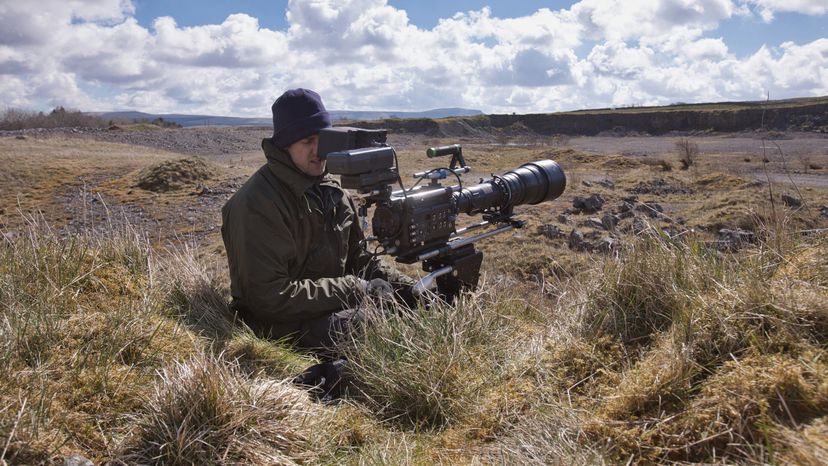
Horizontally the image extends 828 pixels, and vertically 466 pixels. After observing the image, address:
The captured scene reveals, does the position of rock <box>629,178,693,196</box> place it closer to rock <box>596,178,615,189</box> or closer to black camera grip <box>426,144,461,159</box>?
rock <box>596,178,615,189</box>

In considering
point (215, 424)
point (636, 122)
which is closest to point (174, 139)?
point (215, 424)

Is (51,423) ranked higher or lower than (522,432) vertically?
higher

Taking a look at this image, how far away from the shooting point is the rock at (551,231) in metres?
8.48

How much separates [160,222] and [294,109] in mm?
8079

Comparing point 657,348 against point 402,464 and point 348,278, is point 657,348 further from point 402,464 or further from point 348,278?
point 348,278

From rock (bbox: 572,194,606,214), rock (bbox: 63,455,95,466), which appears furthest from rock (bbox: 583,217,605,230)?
rock (bbox: 63,455,95,466)

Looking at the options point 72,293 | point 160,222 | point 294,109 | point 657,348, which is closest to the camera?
point 657,348

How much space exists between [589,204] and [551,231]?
2.18m

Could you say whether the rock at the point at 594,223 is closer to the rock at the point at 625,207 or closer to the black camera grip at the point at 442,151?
the rock at the point at 625,207

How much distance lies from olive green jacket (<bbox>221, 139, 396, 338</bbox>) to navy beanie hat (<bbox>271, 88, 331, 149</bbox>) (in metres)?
0.09

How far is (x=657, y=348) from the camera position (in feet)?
8.04

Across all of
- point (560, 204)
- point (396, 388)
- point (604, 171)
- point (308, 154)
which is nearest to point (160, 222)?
point (560, 204)

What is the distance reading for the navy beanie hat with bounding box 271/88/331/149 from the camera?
3.28 m

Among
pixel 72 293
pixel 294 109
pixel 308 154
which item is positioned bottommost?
pixel 72 293
